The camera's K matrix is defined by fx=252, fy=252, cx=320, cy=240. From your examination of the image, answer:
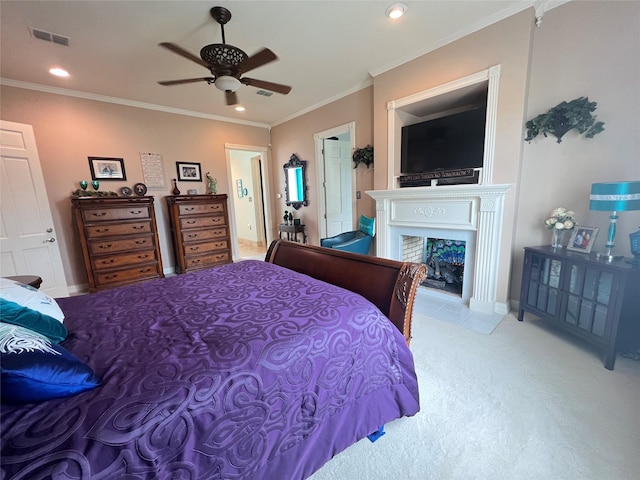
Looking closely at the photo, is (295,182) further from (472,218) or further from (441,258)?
(472,218)

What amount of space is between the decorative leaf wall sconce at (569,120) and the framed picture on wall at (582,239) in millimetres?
767

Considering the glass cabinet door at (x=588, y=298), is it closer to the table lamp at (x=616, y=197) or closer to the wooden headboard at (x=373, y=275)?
the table lamp at (x=616, y=197)

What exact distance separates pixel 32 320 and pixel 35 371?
1.43 feet

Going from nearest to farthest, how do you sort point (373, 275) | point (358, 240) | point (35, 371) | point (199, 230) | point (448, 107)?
point (35, 371)
point (373, 275)
point (448, 107)
point (358, 240)
point (199, 230)

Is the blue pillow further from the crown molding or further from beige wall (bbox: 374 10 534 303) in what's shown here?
the crown molding

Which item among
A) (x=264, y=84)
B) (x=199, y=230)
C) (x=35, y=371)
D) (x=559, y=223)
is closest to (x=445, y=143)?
(x=559, y=223)

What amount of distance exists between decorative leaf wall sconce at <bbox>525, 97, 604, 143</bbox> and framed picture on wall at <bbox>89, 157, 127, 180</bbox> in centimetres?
529

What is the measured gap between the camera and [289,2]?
6.81 ft

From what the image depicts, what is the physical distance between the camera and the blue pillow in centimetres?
69

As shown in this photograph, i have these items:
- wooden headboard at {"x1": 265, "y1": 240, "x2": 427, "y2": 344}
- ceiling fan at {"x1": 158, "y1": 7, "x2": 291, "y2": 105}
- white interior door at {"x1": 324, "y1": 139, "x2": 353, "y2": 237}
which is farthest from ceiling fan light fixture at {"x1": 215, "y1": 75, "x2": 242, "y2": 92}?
white interior door at {"x1": 324, "y1": 139, "x2": 353, "y2": 237}

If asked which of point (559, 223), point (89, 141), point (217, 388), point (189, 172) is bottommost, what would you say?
point (217, 388)

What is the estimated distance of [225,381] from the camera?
2.83 ft

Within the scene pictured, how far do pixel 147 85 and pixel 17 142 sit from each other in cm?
157

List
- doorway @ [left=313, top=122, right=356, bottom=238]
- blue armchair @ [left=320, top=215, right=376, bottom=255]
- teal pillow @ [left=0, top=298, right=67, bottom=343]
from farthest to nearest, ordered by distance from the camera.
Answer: doorway @ [left=313, top=122, right=356, bottom=238] → blue armchair @ [left=320, top=215, right=376, bottom=255] → teal pillow @ [left=0, top=298, right=67, bottom=343]
